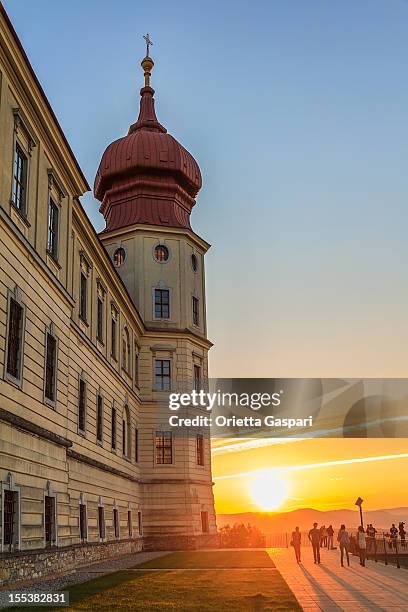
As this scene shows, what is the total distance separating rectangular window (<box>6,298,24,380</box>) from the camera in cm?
1656

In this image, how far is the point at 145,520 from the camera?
39.4m

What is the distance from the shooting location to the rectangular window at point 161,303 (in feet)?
141

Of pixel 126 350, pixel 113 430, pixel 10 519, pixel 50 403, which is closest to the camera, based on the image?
pixel 10 519

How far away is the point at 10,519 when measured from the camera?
16.2m

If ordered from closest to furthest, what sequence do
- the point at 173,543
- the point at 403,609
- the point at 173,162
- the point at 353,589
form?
the point at 403,609 < the point at 353,589 < the point at 173,543 < the point at 173,162

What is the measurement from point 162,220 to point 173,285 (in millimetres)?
4663

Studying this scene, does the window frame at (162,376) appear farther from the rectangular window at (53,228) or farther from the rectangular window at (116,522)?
the rectangular window at (53,228)

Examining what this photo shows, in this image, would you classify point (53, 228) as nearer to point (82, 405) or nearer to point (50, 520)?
point (82, 405)

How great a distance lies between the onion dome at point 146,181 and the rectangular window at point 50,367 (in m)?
25.7

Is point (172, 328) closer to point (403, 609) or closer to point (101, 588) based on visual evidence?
point (101, 588)

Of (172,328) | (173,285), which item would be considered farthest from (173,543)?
(173,285)

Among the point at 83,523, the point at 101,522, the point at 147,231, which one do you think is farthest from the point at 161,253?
the point at 83,523

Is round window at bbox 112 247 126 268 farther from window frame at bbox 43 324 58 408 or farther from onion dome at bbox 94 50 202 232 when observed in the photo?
window frame at bbox 43 324 58 408

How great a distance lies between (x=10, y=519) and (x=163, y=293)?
28.1 meters
